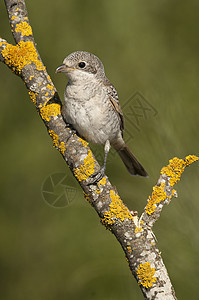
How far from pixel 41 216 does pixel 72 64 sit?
1739mm

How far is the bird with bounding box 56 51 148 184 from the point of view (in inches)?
107

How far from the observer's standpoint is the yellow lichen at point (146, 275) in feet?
6.28

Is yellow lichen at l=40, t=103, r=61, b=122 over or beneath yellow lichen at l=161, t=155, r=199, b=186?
over

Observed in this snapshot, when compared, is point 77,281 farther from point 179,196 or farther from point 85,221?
point 179,196

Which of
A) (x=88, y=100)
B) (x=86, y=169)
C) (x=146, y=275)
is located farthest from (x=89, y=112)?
(x=146, y=275)

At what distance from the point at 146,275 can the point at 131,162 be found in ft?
5.34

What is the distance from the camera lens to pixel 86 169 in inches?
88.0

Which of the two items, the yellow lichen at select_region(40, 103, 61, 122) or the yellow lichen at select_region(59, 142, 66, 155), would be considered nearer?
the yellow lichen at select_region(59, 142, 66, 155)

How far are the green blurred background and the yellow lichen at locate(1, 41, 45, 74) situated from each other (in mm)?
869

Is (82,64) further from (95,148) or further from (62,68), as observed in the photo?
(95,148)

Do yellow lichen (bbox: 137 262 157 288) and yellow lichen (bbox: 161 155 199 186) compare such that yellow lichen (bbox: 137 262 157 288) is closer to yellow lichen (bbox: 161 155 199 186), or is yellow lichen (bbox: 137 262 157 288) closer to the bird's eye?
yellow lichen (bbox: 161 155 199 186)

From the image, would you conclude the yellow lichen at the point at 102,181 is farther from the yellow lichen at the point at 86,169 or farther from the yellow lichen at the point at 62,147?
the yellow lichen at the point at 62,147

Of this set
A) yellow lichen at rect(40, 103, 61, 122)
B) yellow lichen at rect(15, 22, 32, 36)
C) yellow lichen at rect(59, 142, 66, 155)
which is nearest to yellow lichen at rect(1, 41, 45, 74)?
yellow lichen at rect(15, 22, 32, 36)

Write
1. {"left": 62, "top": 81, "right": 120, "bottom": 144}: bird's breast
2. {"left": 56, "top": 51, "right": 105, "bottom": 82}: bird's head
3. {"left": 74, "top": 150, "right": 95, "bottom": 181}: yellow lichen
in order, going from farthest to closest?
1. {"left": 56, "top": 51, "right": 105, "bottom": 82}: bird's head
2. {"left": 62, "top": 81, "right": 120, "bottom": 144}: bird's breast
3. {"left": 74, "top": 150, "right": 95, "bottom": 181}: yellow lichen
